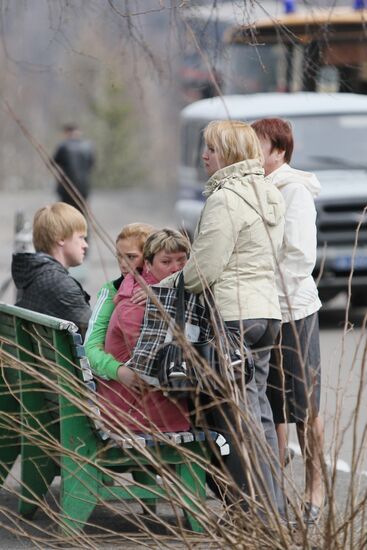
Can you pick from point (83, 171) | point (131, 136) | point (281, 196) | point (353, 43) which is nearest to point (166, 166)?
point (131, 136)

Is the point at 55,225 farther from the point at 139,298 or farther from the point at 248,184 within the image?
the point at 248,184

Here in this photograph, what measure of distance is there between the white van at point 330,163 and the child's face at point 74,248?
6601mm

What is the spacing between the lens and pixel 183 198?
15.1 metres

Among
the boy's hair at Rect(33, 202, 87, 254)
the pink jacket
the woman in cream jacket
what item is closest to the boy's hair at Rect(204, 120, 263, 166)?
the woman in cream jacket

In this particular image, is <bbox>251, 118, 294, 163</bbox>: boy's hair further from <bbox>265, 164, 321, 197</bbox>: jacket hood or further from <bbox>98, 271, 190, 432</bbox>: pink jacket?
<bbox>98, 271, 190, 432</bbox>: pink jacket

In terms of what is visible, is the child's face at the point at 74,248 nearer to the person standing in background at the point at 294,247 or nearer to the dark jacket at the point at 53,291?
the dark jacket at the point at 53,291

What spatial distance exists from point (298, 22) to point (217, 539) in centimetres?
1156

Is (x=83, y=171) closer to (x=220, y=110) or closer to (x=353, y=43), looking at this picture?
(x=353, y=43)

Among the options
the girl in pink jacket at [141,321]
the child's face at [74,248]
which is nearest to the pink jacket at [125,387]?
the girl in pink jacket at [141,321]

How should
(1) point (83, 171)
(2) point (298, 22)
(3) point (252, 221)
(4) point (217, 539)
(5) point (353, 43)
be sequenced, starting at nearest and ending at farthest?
(4) point (217, 539), (3) point (252, 221), (2) point (298, 22), (5) point (353, 43), (1) point (83, 171)

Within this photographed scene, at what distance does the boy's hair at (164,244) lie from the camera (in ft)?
17.2

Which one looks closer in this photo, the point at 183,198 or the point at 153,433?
the point at 153,433

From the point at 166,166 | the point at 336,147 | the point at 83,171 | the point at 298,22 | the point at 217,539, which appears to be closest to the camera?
the point at 217,539

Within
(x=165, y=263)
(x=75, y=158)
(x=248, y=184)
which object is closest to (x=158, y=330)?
(x=165, y=263)
